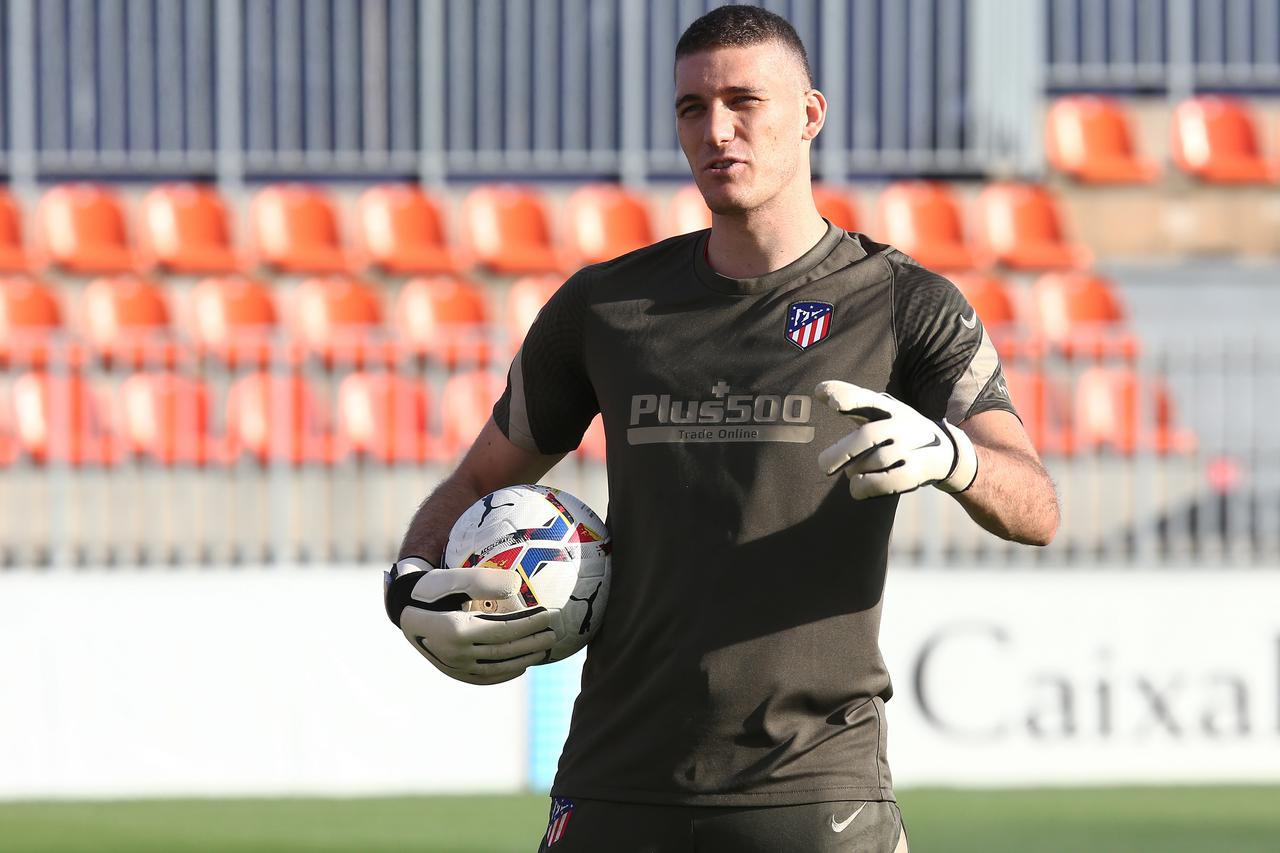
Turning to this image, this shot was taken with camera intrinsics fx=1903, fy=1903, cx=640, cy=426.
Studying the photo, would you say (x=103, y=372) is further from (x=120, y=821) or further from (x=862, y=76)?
(x=862, y=76)

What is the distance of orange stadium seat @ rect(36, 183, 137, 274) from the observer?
13.5 meters

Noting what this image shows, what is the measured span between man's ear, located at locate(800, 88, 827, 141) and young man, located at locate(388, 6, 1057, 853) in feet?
0.04

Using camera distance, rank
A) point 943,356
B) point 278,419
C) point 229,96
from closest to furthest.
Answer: point 943,356 → point 278,419 → point 229,96

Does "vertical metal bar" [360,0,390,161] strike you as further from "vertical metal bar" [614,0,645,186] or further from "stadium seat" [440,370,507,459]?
"stadium seat" [440,370,507,459]

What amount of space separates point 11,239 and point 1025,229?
7278 mm

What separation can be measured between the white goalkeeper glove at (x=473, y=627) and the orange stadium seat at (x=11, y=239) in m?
11.1

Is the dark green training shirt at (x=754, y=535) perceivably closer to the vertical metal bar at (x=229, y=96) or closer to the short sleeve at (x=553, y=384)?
the short sleeve at (x=553, y=384)

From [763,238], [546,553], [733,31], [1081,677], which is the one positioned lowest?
[1081,677]

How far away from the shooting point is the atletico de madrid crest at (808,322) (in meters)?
2.90

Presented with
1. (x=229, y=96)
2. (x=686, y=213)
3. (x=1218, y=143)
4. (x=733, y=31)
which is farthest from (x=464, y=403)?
(x=1218, y=143)

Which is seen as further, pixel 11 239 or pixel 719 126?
pixel 11 239

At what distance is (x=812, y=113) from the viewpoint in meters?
3.03

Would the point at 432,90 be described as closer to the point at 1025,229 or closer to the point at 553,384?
the point at 1025,229

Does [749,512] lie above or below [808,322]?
below
